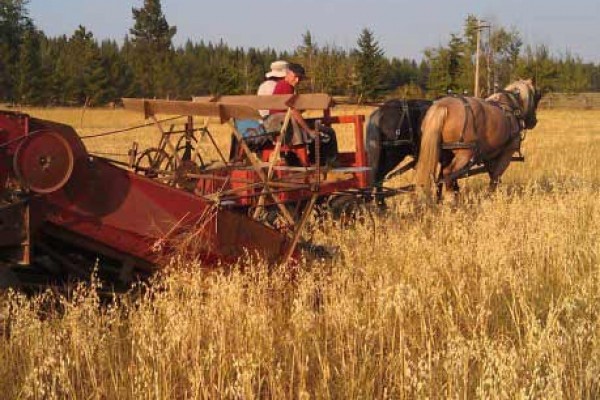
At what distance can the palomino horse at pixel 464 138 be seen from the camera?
894 centimetres

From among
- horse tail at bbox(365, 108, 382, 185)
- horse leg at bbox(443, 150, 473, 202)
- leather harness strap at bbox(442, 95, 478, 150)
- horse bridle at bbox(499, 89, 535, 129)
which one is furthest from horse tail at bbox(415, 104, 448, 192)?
horse bridle at bbox(499, 89, 535, 129)

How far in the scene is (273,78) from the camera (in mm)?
7535

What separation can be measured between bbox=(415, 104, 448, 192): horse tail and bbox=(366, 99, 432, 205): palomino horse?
253mm

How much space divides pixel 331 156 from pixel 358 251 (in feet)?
5.54

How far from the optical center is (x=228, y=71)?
62688 mm

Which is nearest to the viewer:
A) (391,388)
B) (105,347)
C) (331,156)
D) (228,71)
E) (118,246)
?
(391,388)

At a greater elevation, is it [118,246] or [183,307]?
[118,246]

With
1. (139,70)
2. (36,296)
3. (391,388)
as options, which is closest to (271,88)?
(36,296)

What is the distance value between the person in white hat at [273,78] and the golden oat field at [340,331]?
7.45ft

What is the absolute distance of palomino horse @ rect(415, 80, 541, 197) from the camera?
894 centimetres

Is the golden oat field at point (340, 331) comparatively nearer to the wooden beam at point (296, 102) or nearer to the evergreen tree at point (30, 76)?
the wooden beam at point (296, 102)

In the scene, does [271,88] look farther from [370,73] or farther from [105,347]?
[370,73]

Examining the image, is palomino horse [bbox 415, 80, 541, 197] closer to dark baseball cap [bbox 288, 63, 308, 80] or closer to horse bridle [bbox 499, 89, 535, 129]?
horse bridle [bbox 499, 89, 535, 129]

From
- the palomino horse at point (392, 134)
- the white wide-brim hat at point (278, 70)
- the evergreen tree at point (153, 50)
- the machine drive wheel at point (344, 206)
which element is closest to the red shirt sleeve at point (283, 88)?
the white wide-brim hat at point (278, 70)
